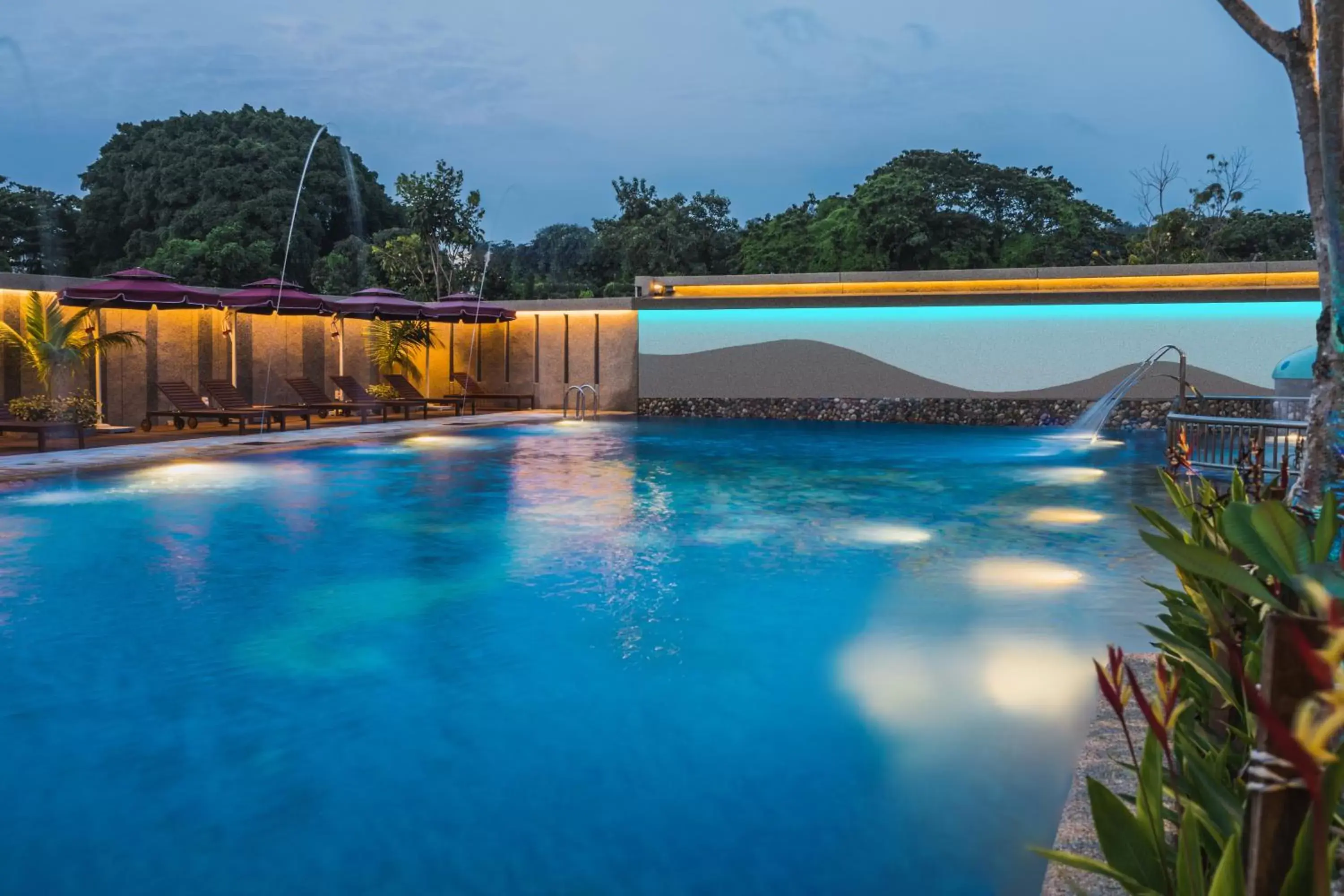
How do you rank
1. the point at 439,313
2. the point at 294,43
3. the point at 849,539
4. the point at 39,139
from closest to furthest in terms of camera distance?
the point at 849,539 < the point at 439,313 < the point at 294,43 < the point at 39,139

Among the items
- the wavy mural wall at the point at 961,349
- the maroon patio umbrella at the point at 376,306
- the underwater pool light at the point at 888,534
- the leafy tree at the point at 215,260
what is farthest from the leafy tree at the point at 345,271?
the underwater pool light at the point at 888,534

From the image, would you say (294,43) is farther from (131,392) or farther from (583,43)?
(131,392)

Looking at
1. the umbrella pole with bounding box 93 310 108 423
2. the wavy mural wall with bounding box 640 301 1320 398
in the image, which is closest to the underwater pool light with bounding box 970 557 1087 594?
the umbrella pole with bounding box 93 310 108 423

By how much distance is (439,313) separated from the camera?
21000 mm

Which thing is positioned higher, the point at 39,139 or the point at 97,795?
the point at 39,139

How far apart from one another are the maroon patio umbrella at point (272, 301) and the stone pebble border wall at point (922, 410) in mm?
8042

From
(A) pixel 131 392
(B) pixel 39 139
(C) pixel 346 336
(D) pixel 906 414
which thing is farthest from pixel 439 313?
(B) pixel 39 139

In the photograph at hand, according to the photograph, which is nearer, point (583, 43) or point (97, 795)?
point (97, 795)

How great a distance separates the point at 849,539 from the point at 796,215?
32620mm

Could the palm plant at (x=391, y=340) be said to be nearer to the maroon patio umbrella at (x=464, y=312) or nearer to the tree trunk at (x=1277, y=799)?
Answer: the maroon patio umbrella at (x=464, y=312)

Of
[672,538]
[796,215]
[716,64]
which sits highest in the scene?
[716,64]

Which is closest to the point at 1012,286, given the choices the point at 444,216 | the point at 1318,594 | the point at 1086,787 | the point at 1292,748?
the point at 444,216

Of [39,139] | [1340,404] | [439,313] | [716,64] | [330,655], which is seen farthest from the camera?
[716,64]

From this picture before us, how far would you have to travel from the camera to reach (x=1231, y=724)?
2736mm
